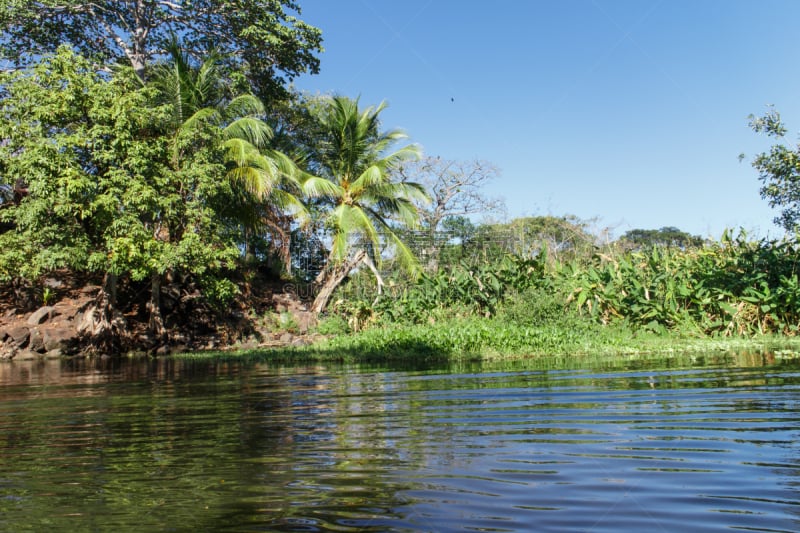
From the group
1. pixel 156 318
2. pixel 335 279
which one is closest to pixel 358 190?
pixel 335 279

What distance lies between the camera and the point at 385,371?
9133 mm

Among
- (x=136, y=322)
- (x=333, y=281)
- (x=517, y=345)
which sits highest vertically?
(x=333, y=281)

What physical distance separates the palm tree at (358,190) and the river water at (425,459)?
45.8ft

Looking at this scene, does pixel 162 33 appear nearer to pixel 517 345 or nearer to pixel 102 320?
pixel 102 320

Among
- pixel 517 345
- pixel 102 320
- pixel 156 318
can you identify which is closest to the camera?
pixel 517 345

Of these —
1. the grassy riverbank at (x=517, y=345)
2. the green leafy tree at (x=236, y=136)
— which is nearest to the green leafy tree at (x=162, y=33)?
the green leafy tree at (x=236, y=136)

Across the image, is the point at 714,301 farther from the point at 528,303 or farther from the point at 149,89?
the point at 149,89

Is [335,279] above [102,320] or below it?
above

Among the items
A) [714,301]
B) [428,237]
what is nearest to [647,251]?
[714,301]

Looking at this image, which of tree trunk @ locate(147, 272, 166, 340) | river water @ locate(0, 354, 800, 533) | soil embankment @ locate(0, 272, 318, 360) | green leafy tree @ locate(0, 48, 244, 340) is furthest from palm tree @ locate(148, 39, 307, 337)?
river water @ locate(0, 354, 800, 533)

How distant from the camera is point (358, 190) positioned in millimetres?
21016

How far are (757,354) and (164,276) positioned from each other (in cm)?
1624

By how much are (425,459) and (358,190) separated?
18.2 metres

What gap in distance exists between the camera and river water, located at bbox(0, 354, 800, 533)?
2.39 m
